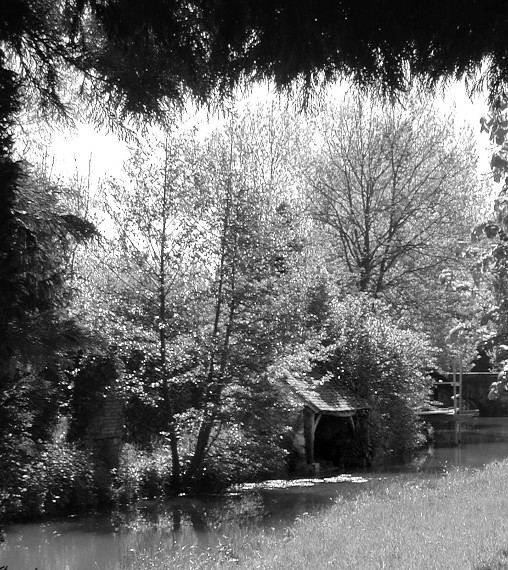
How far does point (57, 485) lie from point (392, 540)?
7.64 metres

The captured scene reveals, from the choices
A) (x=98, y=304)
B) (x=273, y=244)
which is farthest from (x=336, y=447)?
(x=98, y=304)

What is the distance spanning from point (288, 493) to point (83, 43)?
14898mm

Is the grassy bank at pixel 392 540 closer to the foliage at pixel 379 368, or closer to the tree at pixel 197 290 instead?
the tree at pixel 197 290

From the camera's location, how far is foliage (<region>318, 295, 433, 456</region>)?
84.2 feet

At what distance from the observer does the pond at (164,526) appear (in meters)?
11.9

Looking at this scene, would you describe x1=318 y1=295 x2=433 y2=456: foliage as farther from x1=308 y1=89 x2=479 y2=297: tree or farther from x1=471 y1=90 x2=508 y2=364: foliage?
x1=471 y1=90 x2=508 y2=364: foliage

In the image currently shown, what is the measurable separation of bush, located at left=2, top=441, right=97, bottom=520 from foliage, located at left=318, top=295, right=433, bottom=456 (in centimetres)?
1095

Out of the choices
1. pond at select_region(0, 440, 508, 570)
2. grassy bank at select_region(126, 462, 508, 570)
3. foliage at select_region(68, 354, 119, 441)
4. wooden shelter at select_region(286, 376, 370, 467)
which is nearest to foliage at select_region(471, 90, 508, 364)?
grassy bank at select_region(126, 462, 508, 570)

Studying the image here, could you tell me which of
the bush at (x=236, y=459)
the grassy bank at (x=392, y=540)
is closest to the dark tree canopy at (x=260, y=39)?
the grassy bank at (x=392, y=540)

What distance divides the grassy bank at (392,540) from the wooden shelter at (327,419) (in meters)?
9.27

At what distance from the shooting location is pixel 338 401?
2392cm

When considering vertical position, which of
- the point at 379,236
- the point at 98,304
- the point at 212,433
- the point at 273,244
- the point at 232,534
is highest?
the point at 379,236

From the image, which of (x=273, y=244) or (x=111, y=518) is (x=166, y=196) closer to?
(x=273, y=244)

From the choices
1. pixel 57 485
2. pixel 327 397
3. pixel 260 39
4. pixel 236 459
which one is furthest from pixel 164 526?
pixel 260 39
